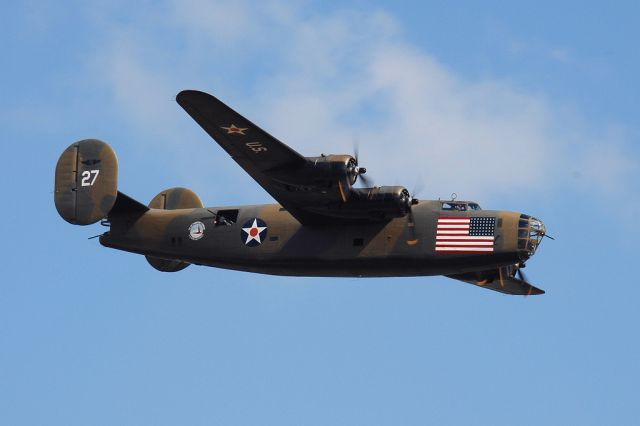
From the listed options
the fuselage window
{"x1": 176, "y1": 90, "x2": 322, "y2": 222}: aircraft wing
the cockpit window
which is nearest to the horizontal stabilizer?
the fuselage window

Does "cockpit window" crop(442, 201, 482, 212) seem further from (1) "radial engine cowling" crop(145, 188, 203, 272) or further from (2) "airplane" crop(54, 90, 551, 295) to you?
(1) "radial engine cowling" crop(145, 188, 203, 272)

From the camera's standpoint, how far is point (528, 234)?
27969 millimetres

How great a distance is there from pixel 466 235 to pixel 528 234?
1390 millimetres

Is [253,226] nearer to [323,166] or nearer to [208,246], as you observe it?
[208,246]

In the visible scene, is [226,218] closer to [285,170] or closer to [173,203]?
[173,203]

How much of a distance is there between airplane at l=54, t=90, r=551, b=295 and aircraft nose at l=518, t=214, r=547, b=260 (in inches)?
0.9

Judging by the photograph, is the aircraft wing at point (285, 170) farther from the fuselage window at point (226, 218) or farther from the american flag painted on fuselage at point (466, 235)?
the fuselage window at point (226, 218)

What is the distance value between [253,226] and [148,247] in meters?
2.97

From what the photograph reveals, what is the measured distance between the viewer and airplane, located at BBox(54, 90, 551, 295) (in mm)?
27656

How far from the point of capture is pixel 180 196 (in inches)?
1319

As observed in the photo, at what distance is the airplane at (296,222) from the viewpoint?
90.7 ft

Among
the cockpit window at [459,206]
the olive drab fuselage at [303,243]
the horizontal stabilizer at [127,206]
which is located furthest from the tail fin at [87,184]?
the cockpit window at [459,206]

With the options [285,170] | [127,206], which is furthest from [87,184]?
[285,170]

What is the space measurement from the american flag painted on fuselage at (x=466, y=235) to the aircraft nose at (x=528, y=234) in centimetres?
62
